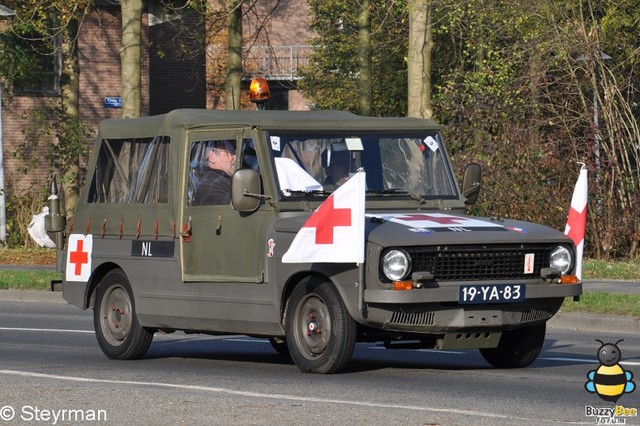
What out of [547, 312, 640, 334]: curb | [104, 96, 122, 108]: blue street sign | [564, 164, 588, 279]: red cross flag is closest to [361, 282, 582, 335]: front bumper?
[564, 164, 588, 279]: red cross flag

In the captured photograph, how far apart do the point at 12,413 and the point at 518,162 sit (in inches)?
708

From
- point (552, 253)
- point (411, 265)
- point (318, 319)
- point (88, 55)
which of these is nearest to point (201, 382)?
point (318, 319)

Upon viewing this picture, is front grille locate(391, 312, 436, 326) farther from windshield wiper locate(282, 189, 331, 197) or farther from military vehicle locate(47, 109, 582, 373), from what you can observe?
windshield wiper locate(282, 189, 331, 197)

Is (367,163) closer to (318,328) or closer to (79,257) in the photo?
(318,328)

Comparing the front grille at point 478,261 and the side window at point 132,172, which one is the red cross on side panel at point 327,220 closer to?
the front grille at point 478,261

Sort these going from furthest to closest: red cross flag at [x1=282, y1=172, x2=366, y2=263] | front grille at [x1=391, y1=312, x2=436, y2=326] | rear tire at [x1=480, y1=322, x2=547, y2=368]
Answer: rear tire at [x1=480, y1=322, x2=547, y2=368]
front grille at [x1=391, y1=312, x2=436, y2=326]
red cross flag at [x1=282, y1=172, x2=366, y2=263]

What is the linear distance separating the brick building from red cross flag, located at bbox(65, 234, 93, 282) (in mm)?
17832

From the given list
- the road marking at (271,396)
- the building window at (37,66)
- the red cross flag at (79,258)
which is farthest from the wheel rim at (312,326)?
the building window at (37,66)

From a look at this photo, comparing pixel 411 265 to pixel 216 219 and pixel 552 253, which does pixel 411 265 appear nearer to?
pixel 552 253

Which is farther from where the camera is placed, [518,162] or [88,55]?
[88,55]

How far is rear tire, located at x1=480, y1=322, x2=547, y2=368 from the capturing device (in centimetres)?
1152

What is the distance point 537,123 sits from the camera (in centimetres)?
2589

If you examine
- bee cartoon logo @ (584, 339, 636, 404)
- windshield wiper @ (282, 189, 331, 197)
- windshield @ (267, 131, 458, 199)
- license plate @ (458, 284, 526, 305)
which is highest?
windshield @ (267, 131, 458, 199)

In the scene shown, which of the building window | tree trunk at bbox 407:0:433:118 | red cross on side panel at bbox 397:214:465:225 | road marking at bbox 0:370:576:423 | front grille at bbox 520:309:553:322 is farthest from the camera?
the building window
